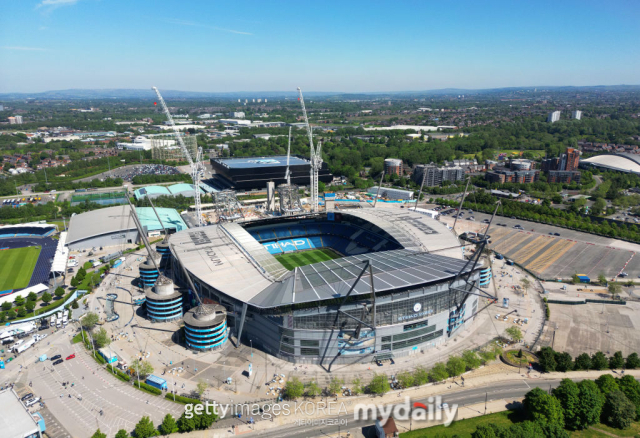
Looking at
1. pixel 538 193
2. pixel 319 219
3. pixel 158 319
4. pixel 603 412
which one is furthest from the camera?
pixel 538 193

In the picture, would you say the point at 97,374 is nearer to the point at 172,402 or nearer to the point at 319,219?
the point at 172,402

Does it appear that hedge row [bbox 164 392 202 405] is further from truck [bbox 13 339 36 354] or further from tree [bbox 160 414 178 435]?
truck [bbox 13 339 36 354]

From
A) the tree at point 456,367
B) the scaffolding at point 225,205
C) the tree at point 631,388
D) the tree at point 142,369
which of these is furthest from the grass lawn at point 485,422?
the scaffolding at point 225,205

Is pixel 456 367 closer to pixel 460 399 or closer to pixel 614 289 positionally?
pixel 460 399

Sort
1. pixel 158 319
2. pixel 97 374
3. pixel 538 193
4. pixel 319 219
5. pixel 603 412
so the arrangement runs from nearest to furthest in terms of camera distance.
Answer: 1. pixel 603 412
2. pixel 97 374
3. pixel 158 319
4. pixel 319 219
5. pixel 538 193

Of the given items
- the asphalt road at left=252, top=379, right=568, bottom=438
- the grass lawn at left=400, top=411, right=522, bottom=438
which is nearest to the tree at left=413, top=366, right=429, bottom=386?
the asphalt road at left=252, top=379, right=568, bottom=438

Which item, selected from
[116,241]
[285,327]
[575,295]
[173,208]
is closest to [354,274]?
[285,327]
